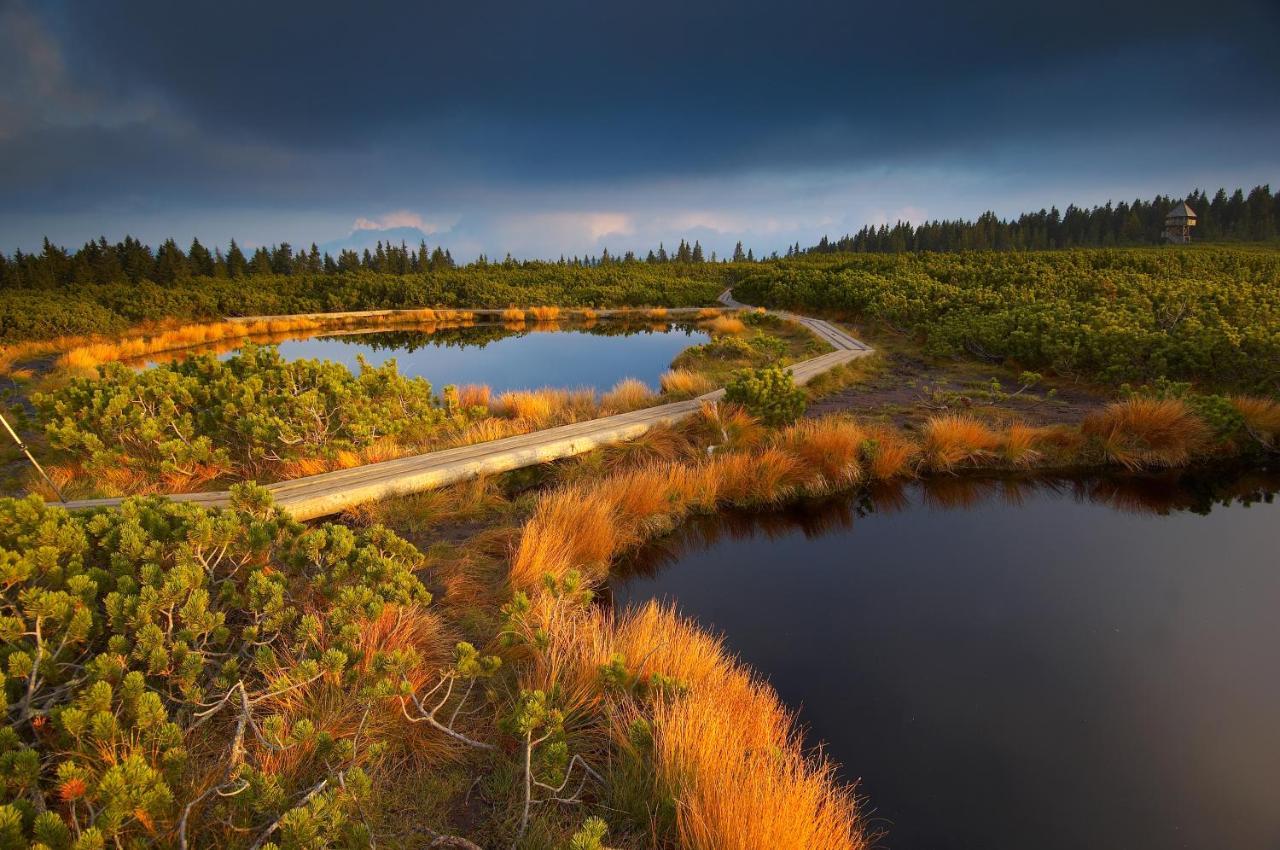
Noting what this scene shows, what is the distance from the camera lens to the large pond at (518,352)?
17.8 meters

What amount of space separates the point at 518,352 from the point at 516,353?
9.1 inches

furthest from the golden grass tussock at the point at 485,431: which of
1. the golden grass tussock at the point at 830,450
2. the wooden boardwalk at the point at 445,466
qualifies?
the golden grass tussock at the point at 830,450

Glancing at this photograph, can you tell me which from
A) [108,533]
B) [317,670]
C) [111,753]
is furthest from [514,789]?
[108,533]

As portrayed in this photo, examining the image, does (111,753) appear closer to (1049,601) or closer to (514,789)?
(514,789)

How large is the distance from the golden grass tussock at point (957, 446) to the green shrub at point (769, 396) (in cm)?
218

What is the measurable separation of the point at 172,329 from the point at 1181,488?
34545 millimetres

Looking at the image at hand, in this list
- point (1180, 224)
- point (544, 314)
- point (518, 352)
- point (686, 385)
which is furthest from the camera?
point (1180, 224)

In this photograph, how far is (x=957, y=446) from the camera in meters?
9.24

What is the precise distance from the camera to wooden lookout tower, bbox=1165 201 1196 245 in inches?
1774

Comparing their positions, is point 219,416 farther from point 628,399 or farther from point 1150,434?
point 1150,434

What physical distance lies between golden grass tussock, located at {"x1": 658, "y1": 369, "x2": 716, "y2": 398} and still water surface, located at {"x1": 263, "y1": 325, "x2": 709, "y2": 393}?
143 inches

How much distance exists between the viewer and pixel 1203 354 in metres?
10.9

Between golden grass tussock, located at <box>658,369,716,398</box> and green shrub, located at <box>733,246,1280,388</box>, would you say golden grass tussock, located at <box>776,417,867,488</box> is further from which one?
green shrub, located at <box>733,246,1280,388</box>

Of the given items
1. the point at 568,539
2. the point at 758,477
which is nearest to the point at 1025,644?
the point at 758,477
